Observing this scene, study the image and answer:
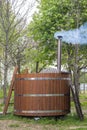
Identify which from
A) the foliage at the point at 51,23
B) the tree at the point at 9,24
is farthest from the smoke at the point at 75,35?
the tree at the point at 9,24

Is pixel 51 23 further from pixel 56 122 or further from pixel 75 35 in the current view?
pixel 56 122

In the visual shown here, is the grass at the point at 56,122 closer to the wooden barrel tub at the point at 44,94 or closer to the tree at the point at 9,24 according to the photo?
the wooden barrel tub at the point at 44,94

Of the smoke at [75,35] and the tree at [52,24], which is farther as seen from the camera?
the tree at [52,24]

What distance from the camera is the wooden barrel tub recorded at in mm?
9305

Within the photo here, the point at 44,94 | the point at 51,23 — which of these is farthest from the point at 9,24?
the point at 44,94

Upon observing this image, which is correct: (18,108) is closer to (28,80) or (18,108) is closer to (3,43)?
(28,80)

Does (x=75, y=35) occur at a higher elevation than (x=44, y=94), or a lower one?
higher

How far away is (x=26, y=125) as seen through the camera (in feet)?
28.0

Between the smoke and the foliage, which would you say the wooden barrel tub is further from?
the foliage

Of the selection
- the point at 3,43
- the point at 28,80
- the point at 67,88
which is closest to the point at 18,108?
the point at 28,80

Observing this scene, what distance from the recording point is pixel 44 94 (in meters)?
9.30

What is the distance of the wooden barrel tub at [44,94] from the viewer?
9.30 meters

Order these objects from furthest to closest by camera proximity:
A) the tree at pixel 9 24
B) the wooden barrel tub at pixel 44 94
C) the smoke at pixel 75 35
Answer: the tree at pixel 9 24 → the smoke at pixel 75 35 → the wooden barrel tub at pixel 44 94

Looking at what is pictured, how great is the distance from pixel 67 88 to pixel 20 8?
7.05 meters
